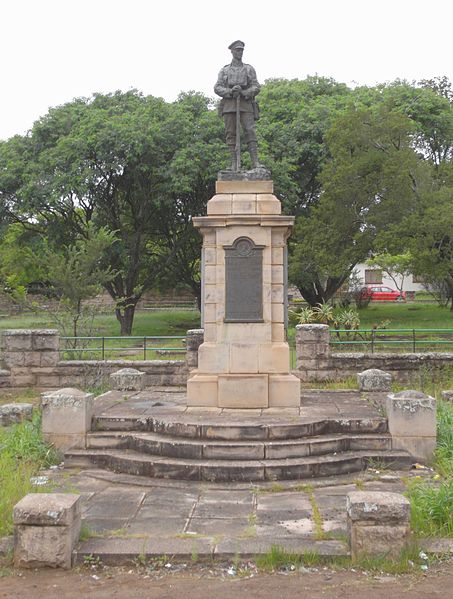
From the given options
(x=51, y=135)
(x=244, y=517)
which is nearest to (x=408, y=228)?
(x=51, y=135)

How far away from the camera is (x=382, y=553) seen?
223 inches

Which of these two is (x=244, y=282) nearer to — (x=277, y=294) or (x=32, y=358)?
(x=277, y=294)

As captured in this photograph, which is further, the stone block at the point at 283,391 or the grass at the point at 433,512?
the stone block at the point at 283,391

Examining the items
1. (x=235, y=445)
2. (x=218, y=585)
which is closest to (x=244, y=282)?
(x=235, y=445)

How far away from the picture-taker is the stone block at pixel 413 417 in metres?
8.87

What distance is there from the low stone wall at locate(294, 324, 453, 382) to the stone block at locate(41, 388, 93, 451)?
24.8 ft

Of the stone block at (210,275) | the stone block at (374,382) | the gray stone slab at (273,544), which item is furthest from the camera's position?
the stone block at (374,382)

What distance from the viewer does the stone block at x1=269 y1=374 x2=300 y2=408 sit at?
1055cm

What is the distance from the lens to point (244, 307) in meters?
10.8

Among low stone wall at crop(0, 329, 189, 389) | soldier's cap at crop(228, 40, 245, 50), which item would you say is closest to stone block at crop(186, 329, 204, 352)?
low stone wall at crop(0, 329, 189, 389)

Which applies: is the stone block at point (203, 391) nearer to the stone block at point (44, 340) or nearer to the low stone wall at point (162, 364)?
the low stone wall at point (162, 364)

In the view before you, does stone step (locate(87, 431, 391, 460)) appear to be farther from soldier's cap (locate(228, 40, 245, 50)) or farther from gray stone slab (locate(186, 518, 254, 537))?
soldier's cap (locate(228, 40, 245, 50))

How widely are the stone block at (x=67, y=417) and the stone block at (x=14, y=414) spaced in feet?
6.57

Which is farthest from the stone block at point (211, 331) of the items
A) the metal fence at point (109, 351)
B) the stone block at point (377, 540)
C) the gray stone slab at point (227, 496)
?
the metal fence at point (109, 351)
